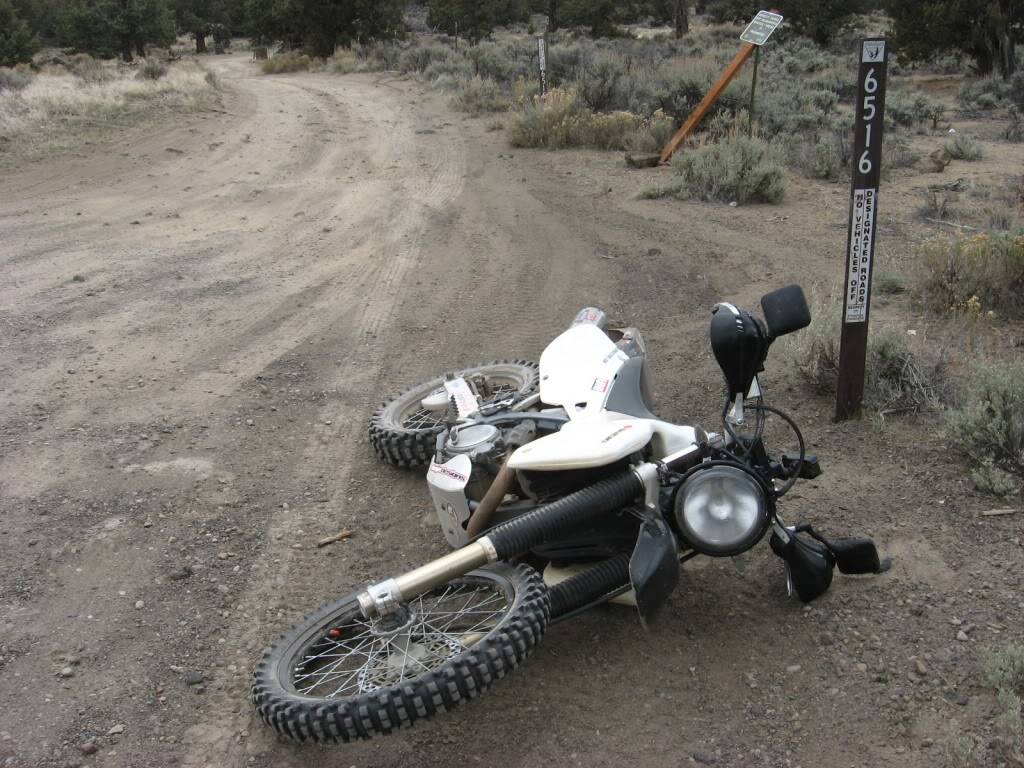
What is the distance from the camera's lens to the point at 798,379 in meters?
5.44

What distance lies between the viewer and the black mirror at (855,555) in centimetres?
354

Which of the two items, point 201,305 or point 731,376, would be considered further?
point 201,305

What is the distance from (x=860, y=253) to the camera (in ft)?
14.9

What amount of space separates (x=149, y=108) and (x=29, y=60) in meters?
24.7

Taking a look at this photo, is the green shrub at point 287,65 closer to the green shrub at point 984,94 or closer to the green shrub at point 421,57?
the green shrub at point 421,57

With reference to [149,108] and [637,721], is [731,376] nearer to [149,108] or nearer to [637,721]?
[637,721]

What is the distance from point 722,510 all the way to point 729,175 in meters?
7.75

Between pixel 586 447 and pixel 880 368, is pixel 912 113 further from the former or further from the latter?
pixel 586 447

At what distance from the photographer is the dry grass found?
14.6 metres

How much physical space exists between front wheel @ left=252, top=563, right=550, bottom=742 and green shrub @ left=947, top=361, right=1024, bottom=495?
228 centimetres

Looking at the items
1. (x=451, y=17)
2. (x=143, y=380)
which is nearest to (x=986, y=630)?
(x=143, y=380)

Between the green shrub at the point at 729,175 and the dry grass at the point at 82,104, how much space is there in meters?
9.33

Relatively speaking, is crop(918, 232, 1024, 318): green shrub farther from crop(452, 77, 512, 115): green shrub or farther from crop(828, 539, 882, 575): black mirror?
Answer: crop(452, 77, 512, 115): green shrub

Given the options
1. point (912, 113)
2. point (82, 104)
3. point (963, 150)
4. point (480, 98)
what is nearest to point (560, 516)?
point (963, 150)
